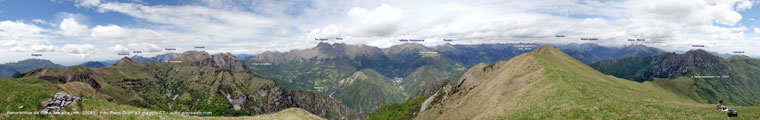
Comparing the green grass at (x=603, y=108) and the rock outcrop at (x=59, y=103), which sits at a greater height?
the rock outcrop at (x=59, y=103)

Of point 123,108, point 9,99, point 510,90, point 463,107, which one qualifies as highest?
point 9,99

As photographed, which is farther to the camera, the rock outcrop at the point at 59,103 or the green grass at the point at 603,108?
the green grass at the point at 603,108

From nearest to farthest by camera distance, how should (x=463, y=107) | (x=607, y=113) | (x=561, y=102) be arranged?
1. (x=607, y=113)
2. (x=561, y=102)
3. (x=463, y=107)

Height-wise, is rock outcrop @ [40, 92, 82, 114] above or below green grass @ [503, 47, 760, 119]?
above

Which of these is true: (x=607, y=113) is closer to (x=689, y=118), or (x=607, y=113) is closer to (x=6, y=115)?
(x=689, y=118)

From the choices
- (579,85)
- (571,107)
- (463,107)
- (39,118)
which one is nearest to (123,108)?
(39,118)

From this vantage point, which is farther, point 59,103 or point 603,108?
point 603,108

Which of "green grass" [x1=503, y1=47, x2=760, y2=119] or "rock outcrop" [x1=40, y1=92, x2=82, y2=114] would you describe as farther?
"green grass" [x1=503, y1=47, x2=760, y2=119]

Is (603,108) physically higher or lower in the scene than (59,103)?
lower
